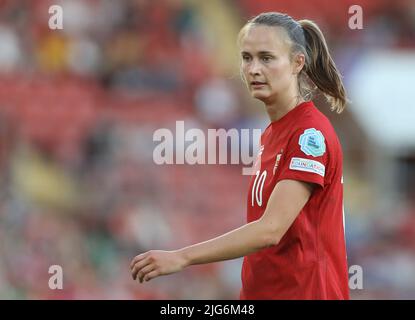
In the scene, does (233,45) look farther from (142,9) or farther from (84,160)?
(84,160)

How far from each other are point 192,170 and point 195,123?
1.52ft

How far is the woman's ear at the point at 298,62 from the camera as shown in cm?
249

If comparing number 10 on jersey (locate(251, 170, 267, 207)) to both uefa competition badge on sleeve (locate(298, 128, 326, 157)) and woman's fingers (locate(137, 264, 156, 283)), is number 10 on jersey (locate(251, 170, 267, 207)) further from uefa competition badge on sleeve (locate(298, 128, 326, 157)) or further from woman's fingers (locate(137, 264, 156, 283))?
woman's fingers (locate(137, 264, 156, 283))

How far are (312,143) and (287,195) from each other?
0.17 metres

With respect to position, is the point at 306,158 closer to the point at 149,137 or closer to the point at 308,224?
the point at 308,224

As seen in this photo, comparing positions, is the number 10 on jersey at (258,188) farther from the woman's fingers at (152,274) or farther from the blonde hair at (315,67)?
Answer: the woman's fingers at (152,274)

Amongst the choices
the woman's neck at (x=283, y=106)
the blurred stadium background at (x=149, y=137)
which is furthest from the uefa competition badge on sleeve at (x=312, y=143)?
the blurred stadium background at (x=149, y=137)

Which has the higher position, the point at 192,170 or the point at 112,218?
the point at 192,170

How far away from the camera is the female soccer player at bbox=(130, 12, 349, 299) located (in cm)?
219

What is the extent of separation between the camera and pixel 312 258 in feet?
7.68

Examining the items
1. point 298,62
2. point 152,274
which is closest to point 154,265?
point 152,274

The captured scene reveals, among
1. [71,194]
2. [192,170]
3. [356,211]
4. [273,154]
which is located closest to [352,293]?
[356,211]

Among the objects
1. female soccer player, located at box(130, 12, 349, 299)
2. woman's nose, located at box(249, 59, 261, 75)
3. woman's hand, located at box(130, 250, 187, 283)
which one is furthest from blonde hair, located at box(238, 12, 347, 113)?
woman's hand, located at box(130, 250, 187, 283)

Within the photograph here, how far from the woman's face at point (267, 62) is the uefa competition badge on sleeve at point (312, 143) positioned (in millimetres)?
184
